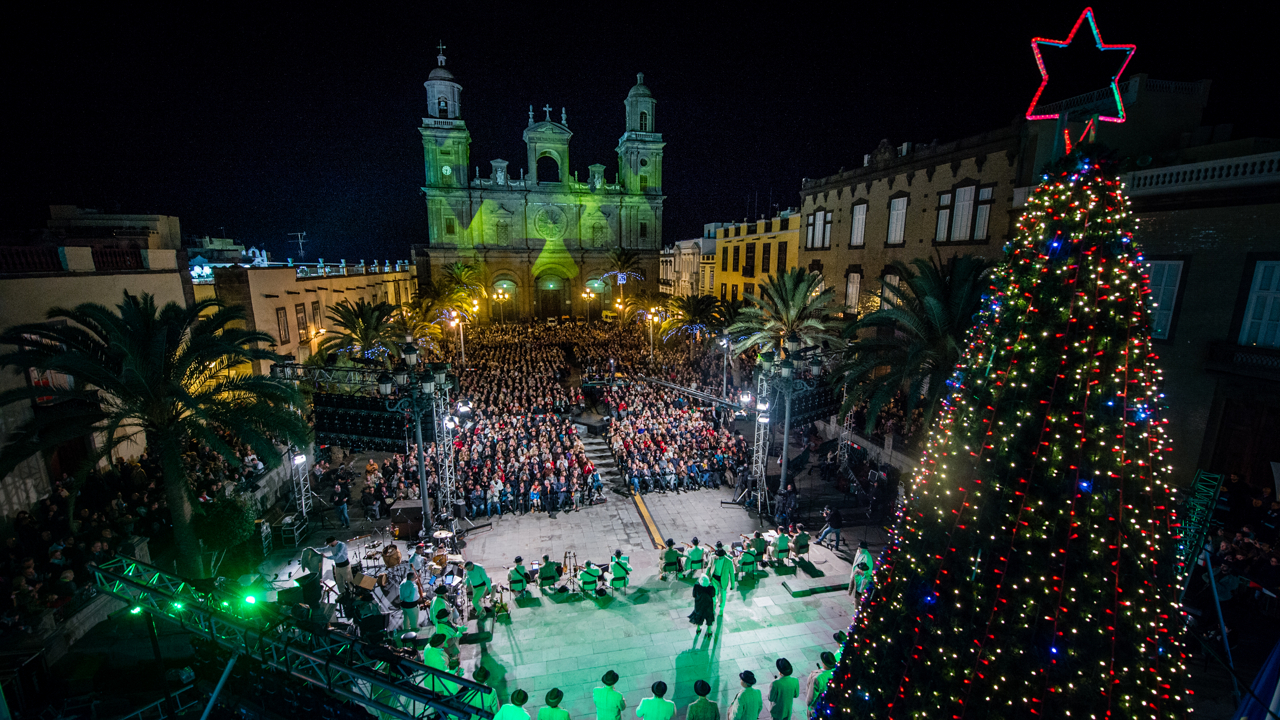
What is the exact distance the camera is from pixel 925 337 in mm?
12992

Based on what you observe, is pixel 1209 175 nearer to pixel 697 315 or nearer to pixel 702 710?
pixel 702 710

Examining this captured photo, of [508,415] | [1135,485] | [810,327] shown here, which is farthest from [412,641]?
[810,327]

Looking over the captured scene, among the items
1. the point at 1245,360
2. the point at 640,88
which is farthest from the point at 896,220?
the point at 640,88

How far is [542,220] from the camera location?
53.9 metres

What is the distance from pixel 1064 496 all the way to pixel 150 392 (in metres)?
13.3

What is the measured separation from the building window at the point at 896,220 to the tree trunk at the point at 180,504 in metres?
22.2

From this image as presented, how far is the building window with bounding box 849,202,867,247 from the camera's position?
2173cm

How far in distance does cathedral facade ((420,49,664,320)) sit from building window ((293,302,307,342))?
1149 inches

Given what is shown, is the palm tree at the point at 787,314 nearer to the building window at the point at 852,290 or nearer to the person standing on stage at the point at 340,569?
the building window at the point at 852,290

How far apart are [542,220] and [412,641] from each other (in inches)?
1965

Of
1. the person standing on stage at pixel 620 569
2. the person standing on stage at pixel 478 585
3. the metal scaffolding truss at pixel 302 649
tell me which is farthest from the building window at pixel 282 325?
the person standing on stage at pixel 620 569

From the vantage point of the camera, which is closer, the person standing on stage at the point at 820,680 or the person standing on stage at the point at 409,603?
the person standing on stage at the point at 820,680

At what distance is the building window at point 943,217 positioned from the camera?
17.8m

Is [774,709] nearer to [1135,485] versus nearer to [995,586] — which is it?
[995,586]
